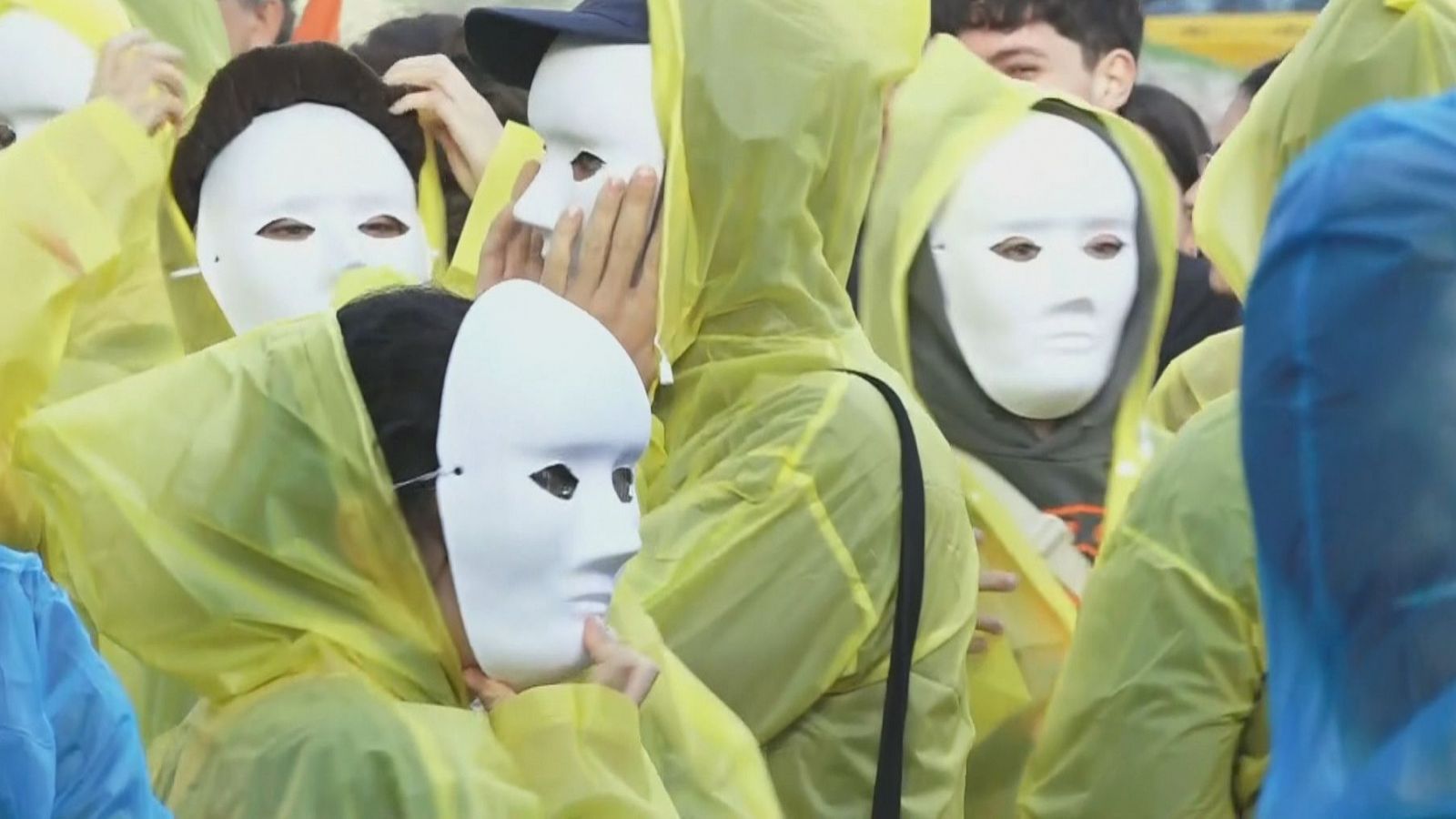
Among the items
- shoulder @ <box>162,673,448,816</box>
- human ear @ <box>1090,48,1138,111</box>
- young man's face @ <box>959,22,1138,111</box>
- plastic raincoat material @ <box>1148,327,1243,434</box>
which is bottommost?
plastic raincoat material @ <box>1148,327,1243,434</box>

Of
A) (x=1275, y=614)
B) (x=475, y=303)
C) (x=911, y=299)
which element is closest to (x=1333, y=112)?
(x=911, y=299)

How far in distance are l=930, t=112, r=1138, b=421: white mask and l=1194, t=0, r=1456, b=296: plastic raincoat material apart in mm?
154

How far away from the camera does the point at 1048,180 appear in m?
3.52

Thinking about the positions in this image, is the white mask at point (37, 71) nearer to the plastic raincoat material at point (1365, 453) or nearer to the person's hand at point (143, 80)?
the person's hand at point (143, 80)

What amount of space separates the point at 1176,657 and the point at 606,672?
733 millimetres

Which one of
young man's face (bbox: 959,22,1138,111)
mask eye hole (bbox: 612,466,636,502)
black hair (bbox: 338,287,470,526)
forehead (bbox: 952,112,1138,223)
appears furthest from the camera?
young man's face (bbox: 959,22,1138,111)

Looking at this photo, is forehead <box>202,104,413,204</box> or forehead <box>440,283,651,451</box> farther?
forehead <box>202,104,413,204</box>

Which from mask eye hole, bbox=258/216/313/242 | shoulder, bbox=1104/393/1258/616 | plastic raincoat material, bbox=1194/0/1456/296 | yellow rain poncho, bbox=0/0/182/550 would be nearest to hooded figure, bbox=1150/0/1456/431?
plastic raincoat material, bbox=1194/0/1456/296

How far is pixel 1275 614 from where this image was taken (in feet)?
5.66

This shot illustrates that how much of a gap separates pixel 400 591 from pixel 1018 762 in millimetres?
1294

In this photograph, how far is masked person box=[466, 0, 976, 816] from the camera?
9.37ft

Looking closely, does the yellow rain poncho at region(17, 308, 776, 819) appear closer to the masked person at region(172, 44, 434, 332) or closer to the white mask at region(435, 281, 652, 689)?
the white mask at region(435, 281, 652, 689)

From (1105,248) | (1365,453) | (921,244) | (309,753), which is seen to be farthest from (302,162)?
(1365,453)

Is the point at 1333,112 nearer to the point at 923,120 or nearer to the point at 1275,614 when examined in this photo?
the point at 923,120
